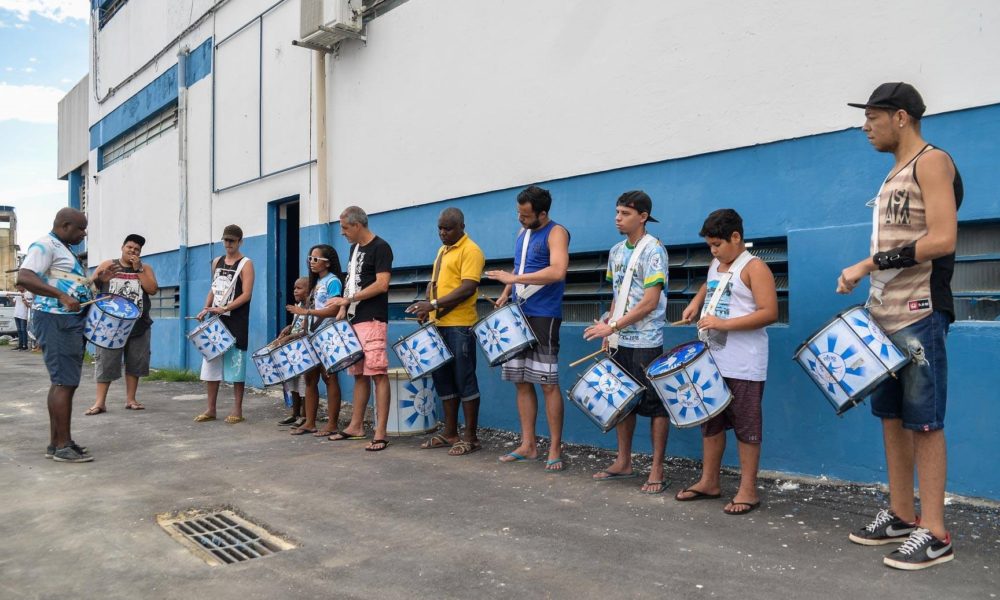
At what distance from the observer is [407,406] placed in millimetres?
6117

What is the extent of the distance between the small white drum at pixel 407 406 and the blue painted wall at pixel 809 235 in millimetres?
1032

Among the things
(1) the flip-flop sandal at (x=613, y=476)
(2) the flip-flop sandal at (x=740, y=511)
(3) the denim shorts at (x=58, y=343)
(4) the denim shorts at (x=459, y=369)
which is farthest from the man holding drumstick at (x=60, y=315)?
(2) the flip-flop sandal at (x=740, y=511)

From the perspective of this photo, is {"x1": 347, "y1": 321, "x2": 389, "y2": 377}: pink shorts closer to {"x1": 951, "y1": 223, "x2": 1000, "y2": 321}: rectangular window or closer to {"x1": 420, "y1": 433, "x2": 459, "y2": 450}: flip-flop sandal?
{"x1": 420, "y1": 433, "x2": 459, "y2": 450}: flip-flop sandal

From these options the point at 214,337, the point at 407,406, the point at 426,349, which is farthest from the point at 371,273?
the point at 214,337

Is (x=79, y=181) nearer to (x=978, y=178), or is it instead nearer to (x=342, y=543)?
(x=342, y=543)

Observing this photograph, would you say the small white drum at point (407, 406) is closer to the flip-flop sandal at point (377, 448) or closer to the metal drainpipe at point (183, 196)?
the flip-flop sandal at point (377, 448)

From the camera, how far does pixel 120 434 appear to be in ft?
20.8

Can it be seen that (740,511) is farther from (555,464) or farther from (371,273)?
(371,273)

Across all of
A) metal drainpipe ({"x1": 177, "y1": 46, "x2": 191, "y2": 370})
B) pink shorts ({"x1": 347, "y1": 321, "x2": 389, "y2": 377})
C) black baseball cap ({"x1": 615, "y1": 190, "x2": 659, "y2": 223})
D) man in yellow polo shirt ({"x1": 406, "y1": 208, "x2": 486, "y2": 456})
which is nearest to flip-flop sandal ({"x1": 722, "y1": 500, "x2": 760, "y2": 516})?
black baseball cap ({"x1": 615, "y1": 190, "x2": 659, "y2": 223})

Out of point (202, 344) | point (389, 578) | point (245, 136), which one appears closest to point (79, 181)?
point (245, 136)

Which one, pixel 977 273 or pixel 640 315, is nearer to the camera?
pixel 977 273

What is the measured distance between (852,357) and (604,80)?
3.07 metres

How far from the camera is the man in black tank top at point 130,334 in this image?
7309mm

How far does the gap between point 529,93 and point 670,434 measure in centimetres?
300
